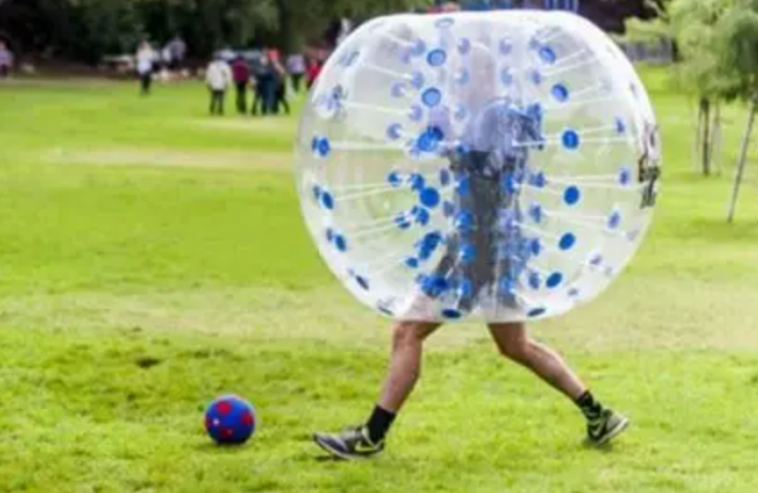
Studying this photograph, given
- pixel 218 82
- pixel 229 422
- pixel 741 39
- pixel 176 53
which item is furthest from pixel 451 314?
pixel 176 53

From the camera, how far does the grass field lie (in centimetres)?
782

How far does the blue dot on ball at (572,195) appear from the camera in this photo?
7898mm

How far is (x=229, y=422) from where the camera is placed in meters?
8.21

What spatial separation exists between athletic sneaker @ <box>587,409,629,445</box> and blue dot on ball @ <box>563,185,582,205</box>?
3.39 feet

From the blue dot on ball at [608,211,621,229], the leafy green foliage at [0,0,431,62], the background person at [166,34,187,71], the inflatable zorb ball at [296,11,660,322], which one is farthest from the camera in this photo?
the background person at [166,34,187,71]

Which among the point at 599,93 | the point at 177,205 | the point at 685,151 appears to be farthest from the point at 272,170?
the point at 599,93

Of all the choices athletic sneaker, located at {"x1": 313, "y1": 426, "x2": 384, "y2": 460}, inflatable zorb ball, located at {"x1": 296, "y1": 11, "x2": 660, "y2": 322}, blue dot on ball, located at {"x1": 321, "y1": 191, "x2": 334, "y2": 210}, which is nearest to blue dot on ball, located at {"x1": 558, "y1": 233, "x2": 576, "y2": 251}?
inflatable zorb ball, located at {"x1": 296, "y1": 11, "x2": 660, "y2": 322}

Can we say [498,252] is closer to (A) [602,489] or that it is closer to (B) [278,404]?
(A) [602,489]

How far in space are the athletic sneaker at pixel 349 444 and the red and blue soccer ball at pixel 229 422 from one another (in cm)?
37

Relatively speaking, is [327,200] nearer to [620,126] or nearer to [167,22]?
[620,126]

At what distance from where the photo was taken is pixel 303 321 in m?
12.5

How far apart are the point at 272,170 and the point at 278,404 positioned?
17.8 m

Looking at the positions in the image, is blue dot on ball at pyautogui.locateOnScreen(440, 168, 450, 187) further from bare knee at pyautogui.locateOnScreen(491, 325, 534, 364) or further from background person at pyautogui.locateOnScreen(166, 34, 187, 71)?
background person at pyautogui.locateOnScreen(166, 34, 187, 71)

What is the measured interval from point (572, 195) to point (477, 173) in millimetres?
494
